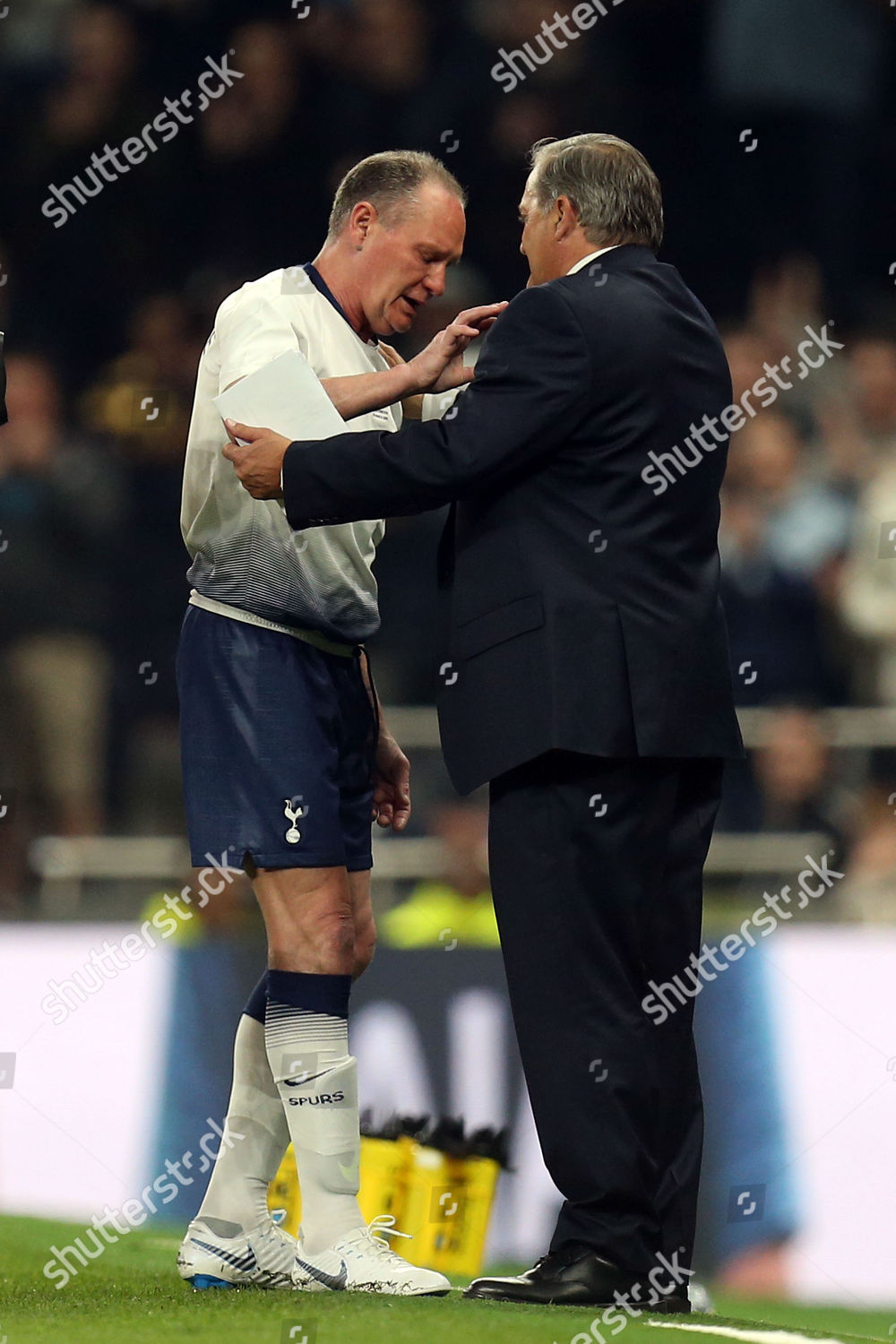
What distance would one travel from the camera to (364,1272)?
2.84m

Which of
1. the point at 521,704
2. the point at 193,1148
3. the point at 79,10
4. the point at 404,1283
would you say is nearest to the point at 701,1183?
the point at 193,1148

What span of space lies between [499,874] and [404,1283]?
0.63 metres

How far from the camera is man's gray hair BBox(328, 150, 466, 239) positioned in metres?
3.16

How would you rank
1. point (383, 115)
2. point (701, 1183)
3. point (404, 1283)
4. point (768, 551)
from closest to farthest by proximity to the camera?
1. point (404, 1283)
2. point (701, 1183)
3. point (768, 551)
4. point (383, 115)

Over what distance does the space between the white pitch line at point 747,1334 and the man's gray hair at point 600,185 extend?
1.64 metres

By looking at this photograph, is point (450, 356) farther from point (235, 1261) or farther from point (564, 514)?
point (235, 1261)

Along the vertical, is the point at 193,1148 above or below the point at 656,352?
below

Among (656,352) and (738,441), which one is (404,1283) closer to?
(656,352)

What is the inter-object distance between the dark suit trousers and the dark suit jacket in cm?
8

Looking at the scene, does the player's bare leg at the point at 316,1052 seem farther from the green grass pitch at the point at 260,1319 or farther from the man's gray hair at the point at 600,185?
the man's gray hair at the point at 600,185

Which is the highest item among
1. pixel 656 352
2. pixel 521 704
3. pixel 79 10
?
pixel 79 10

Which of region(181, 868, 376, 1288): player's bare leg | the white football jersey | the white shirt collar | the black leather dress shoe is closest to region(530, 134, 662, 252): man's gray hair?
the white shirt collar

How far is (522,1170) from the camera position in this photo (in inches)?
160

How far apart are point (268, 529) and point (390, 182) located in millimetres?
639
